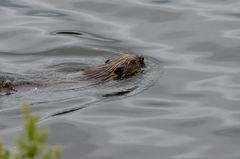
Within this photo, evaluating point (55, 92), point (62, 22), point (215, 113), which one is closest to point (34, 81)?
point (55, 92)

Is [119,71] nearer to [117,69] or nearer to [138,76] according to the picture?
[117,69]

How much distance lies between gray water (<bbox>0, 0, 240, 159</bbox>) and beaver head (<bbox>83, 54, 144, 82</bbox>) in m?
0.20

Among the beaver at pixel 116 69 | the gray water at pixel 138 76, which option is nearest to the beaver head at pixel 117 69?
the beaver at pixel 116 69

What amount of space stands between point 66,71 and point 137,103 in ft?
5.72

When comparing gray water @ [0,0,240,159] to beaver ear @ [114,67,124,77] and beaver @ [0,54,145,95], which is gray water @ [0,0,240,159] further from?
beaver ear @ [114,67,124,77]

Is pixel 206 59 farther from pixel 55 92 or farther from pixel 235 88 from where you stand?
pixel 55 92

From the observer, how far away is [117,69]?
37.0 ft

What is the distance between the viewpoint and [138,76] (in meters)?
11.3

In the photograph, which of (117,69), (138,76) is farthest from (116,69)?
(138,76)

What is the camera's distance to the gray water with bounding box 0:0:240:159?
8906 mm

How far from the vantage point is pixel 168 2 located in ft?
49.8

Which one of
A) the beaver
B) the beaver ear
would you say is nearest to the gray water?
the beaver

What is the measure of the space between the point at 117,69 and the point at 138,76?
334mm

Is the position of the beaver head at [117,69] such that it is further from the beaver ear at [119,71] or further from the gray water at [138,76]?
the gray water at [138,76]
